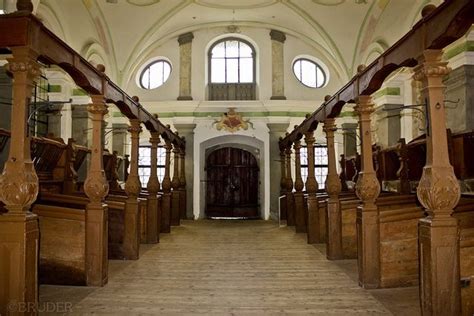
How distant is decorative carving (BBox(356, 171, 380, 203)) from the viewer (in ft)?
16.0

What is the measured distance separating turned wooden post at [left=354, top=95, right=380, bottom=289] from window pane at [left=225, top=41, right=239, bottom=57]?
31.3ft

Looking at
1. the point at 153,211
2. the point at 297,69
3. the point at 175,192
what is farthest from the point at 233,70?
the point at 153,211

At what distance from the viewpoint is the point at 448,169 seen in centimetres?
346

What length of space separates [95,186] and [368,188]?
3006mm

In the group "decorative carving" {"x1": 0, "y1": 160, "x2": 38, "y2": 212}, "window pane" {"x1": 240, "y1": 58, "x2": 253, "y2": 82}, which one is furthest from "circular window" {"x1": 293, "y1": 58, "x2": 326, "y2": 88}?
"decorative carving" {"x1": 0, "y1": 160, "x2": 38, "y2": 212}

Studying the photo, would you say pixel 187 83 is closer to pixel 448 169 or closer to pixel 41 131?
pixel 41 131

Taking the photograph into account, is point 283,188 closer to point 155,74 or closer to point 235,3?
point 235,3

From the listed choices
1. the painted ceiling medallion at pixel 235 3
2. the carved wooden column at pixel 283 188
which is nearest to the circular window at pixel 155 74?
the painted ceiling medallion at pixel 235 3

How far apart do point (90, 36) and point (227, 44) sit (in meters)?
4.46

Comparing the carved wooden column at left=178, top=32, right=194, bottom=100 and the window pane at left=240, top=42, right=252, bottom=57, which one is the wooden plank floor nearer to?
the carved wooden column at left=178, top=32, right=194, bottom=100

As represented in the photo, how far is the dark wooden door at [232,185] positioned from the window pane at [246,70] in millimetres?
2311

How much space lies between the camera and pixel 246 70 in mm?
14031

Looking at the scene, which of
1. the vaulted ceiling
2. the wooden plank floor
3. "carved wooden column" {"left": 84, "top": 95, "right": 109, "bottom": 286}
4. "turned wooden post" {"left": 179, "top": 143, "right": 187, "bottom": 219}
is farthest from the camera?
"turned wooden post" {"left": 179, "top": 143, "right": 187, "bottom": 219}

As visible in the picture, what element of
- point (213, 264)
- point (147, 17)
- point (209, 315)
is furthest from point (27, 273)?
point (147, 17)
